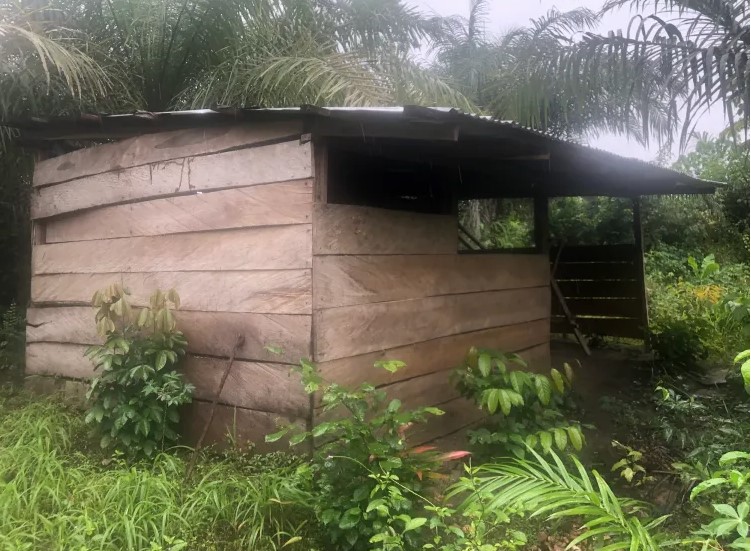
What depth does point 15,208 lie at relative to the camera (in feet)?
23.4

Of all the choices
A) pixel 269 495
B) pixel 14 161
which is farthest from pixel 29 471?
pixel 14 161

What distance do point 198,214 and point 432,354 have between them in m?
1.92

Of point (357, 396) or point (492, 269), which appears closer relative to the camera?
point (357, 396)

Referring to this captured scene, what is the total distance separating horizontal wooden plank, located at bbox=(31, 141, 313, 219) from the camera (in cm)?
356

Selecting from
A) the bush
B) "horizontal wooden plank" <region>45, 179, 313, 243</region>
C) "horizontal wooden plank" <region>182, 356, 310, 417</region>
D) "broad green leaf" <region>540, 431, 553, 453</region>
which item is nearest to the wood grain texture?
"horizontal wooden plank" <region>45, 179, 313, 243</region>

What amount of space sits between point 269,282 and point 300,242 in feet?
1.16

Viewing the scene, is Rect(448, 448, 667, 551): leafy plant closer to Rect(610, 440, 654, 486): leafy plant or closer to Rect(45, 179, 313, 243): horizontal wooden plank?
Rect(610, 440, 654, 486): leafy plant

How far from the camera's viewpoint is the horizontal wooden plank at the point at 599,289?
7.46m

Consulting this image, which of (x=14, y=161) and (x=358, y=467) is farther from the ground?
(x=14, y=161)

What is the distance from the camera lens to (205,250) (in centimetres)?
392

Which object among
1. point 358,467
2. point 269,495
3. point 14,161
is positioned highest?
point 14,161

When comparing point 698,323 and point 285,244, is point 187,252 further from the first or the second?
→ point 698,323

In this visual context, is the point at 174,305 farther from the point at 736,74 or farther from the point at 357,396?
the point at 736,74

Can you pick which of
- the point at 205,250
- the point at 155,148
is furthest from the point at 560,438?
the point at 155,148
